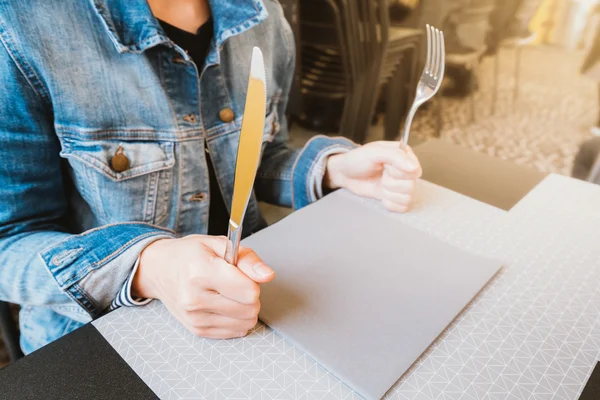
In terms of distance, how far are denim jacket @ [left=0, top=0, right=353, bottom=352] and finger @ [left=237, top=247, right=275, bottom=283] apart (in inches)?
5.8

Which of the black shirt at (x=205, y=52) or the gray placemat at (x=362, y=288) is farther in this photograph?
the black shirt at (x=205, y=52)

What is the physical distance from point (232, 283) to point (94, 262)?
19 cm

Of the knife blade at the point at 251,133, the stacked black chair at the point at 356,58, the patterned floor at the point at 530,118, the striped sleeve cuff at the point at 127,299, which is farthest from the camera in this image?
the patterned floor at the point at 530,118

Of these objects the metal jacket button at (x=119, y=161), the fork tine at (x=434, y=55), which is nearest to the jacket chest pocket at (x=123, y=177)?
the metal jacket button at (x=119, y=161)

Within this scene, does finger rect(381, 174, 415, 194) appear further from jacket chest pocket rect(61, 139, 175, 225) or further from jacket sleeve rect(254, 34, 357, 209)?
jacket chest pocket rect(61, 139, 175, 225)

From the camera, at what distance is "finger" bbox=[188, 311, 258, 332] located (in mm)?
409

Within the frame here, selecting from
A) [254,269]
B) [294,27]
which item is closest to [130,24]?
[254,269]

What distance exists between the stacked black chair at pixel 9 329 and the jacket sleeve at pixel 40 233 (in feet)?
0.43

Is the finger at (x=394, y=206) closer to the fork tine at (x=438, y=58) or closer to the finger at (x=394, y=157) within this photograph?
the finger at (x=394, y=157)

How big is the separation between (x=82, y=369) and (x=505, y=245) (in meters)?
0.51

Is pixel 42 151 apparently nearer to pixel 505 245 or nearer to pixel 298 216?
pixel 298 216

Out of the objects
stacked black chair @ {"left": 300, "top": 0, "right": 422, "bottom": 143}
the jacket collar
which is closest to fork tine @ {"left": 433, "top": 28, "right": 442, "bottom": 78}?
the jacket collar

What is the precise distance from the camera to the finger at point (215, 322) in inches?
16.1

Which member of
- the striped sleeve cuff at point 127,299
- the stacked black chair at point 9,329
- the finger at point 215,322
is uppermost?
the finger at point 215,322
